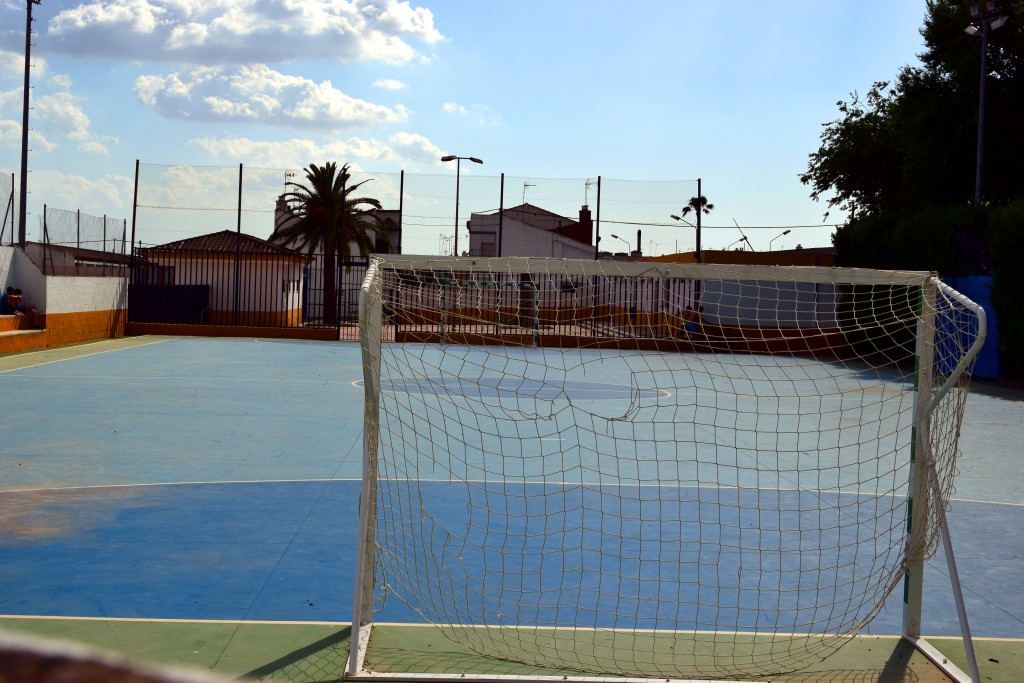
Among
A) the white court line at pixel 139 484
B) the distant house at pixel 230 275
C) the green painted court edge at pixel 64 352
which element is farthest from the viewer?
the distant house at pixel 230 275

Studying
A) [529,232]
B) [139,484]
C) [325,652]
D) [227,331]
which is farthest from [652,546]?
[529,232]

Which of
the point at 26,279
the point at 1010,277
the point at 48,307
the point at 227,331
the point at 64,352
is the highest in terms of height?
the point at 1010,277

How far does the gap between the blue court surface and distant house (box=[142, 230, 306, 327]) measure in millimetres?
15872

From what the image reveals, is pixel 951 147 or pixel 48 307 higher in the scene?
pixel 951 147

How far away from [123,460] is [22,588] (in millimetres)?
3809

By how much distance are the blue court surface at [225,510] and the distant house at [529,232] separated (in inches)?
588

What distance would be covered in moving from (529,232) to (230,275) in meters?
12.5

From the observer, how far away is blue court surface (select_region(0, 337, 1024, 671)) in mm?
5258

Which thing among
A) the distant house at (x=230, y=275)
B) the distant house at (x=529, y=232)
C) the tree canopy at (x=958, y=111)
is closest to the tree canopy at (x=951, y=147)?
the tree canopy at (x=958, y=111)

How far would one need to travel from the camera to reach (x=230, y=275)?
3100 centimetres

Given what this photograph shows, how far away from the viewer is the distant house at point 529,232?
2866 cm

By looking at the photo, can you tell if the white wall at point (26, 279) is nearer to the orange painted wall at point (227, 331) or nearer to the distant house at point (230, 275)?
the orange painted wall at point (227, 331)

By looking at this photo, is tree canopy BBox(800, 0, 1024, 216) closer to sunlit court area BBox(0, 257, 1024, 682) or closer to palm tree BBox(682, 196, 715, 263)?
palm tree BBox(682, 196, 715, 263)

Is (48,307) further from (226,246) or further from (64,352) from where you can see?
(226,246)
